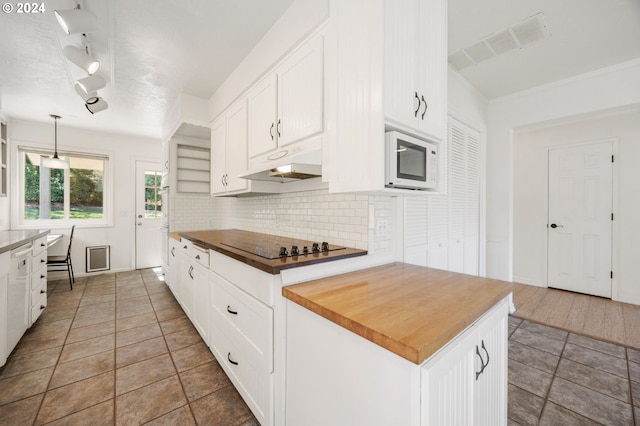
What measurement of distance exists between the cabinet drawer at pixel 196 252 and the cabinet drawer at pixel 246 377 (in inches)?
22.1

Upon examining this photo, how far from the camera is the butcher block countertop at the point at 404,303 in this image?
771mm

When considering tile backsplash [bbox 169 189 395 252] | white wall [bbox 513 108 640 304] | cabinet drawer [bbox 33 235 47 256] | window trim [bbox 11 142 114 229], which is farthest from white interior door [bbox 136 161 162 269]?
white wall [bbox 513 108 640 304]

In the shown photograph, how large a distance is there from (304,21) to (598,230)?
178 inches

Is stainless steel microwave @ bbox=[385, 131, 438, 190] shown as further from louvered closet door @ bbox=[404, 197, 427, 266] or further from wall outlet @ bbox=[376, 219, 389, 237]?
louvered closet door @ bbox=[404, 197, 427, 266]

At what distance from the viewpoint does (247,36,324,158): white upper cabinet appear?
1.61m

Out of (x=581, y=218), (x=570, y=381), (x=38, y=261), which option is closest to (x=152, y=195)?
(x=38, y=261)

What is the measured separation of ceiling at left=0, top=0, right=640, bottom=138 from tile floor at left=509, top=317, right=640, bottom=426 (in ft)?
8.60

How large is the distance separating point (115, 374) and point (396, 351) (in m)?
2.27

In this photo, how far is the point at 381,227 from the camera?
1754 millimetres

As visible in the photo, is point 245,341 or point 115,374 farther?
point 115,374

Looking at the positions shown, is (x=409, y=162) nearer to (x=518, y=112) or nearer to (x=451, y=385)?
(x=451, y=385)

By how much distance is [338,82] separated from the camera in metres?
1.40

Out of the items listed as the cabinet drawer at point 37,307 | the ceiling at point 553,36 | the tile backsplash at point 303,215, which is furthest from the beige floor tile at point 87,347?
the ceiling at point 553,36

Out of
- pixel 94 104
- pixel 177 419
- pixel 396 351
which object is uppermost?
pixel 94 104
